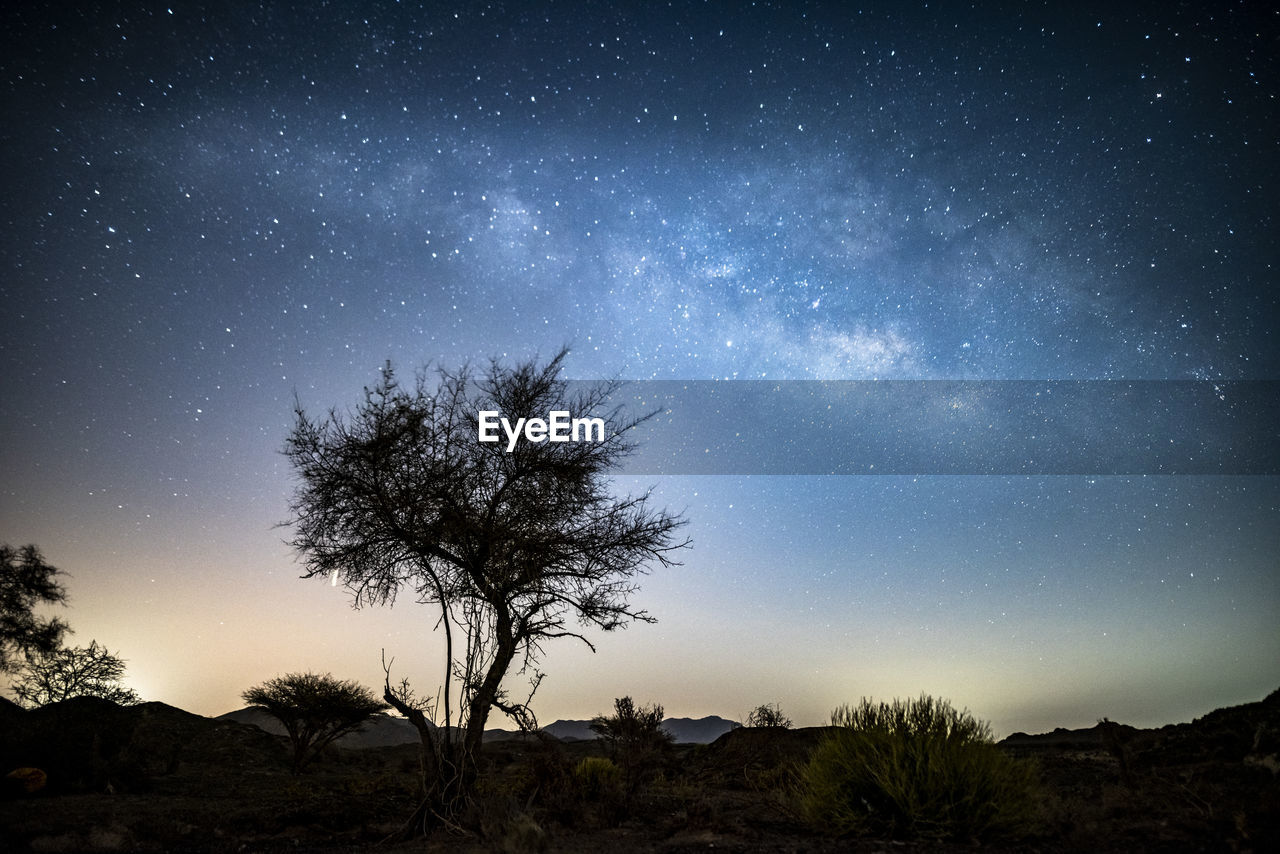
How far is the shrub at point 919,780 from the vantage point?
6.35 metres

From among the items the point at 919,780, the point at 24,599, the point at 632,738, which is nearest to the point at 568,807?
the point at 632,738

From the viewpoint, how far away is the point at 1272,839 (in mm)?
5551

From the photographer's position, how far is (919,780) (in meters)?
6.52

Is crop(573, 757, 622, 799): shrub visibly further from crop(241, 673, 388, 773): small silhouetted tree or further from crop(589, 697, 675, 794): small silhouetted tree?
crop(241, 673, 388, 773): small silhouetted tree

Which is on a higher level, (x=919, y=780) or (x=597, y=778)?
(x=919, y=780)

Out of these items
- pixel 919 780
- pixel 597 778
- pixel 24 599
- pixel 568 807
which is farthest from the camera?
pixel 24 599

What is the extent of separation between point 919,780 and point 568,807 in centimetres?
459

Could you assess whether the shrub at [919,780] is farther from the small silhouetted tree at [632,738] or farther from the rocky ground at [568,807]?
the small silhouetted tree at [632,738]

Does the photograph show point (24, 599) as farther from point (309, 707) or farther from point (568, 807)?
point (568, 807)

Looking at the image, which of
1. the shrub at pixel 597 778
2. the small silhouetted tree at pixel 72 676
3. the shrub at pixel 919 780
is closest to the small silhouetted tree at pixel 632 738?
the shrub at pixel 597 778

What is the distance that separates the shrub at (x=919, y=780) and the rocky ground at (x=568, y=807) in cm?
24

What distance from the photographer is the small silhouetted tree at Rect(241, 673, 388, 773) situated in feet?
93.5

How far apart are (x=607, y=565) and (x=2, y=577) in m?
23.0

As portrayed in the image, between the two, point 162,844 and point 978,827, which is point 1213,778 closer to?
point 978,827
